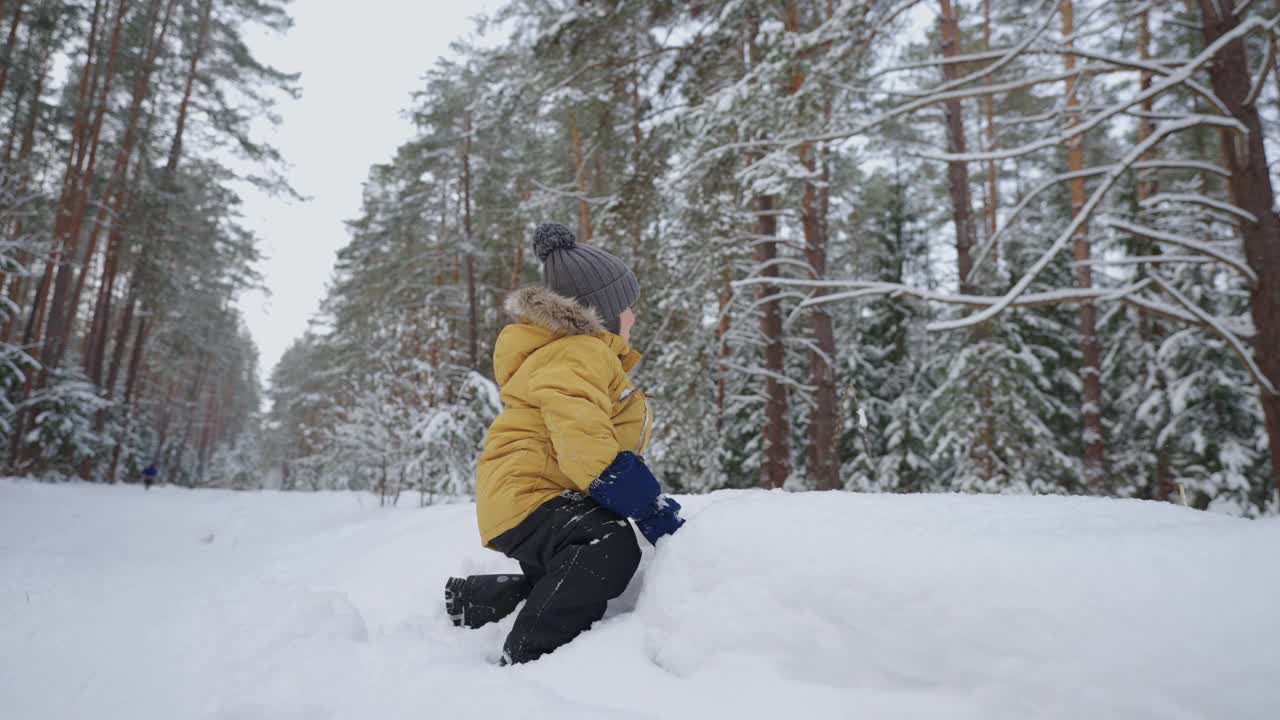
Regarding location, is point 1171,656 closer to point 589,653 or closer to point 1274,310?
point 589,653

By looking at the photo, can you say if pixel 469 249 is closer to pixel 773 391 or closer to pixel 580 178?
pixel 580 178

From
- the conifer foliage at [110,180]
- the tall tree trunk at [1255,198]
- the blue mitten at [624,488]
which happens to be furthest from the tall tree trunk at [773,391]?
the conifer foliage at [110,180]

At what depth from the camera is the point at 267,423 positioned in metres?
45.7

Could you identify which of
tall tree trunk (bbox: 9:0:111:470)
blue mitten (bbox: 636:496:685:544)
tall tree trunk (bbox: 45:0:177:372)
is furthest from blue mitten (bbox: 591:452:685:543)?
tall tree trunk (bbox: 45:0:177:372)

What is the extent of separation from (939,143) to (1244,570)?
1733 centimetres

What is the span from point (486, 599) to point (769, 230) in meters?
6.90

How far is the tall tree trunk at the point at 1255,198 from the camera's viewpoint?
2484 mm

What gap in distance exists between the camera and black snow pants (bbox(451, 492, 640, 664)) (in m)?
1.86

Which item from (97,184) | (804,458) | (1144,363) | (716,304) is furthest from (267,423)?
(1144,363)

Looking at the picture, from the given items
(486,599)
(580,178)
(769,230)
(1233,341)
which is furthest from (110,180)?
(1233,341)

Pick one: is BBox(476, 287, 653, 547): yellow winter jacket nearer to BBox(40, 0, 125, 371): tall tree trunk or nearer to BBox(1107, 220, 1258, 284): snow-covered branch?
BBox(1107, 220, 1258, 284): snow-covered branch

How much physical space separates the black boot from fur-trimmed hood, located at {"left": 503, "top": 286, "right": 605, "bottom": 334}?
1.00 metres

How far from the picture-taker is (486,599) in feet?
7.67

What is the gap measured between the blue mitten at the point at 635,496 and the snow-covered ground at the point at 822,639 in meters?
0.16
